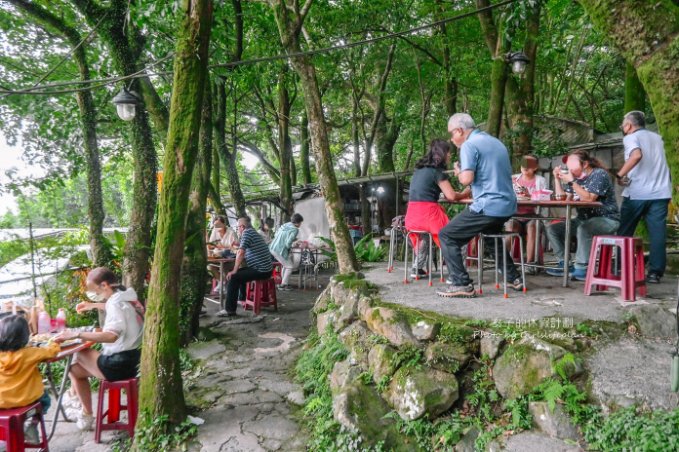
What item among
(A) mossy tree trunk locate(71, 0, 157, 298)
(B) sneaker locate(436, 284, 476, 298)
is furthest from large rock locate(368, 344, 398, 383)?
(A) mossy tree trunk locate(71, 0, 157, 298)

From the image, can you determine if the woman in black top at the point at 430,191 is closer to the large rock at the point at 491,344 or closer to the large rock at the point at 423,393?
the large rock at the point at 491,344

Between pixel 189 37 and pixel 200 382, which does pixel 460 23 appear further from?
pixel 200 382

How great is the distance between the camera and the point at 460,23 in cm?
1268

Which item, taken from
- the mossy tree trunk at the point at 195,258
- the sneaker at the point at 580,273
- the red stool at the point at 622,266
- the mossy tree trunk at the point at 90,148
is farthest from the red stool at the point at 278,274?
the red stool at the point at 622,266

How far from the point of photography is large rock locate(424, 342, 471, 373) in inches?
134

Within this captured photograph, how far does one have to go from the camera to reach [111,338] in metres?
4.04

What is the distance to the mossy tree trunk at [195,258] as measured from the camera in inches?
257

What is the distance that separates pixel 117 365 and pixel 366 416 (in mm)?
2498

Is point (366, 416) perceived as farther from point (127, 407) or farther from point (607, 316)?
point (127, 407)

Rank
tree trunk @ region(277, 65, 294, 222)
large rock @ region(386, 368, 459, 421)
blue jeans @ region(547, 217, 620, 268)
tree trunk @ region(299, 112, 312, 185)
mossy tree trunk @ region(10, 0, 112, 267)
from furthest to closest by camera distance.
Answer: tree trunk @ region(299, 112, 312, 185) → tree trunk @ region(277, 65, 294, 222) → mossy tree trunk @ region(10, 0, 112, 267) → blue jeans @ region(547, 217, 620, 268) → large rock @ region(386, 368, 459, 421)

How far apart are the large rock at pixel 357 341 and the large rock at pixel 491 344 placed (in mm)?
1149

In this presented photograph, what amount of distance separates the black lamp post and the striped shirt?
8.99 ft

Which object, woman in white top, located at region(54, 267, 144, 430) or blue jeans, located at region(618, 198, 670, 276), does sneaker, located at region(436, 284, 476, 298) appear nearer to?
blue jeans, located at region(618, 198, 670, 276)

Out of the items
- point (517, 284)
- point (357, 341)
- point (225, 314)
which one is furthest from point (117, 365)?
point (517, 284)
